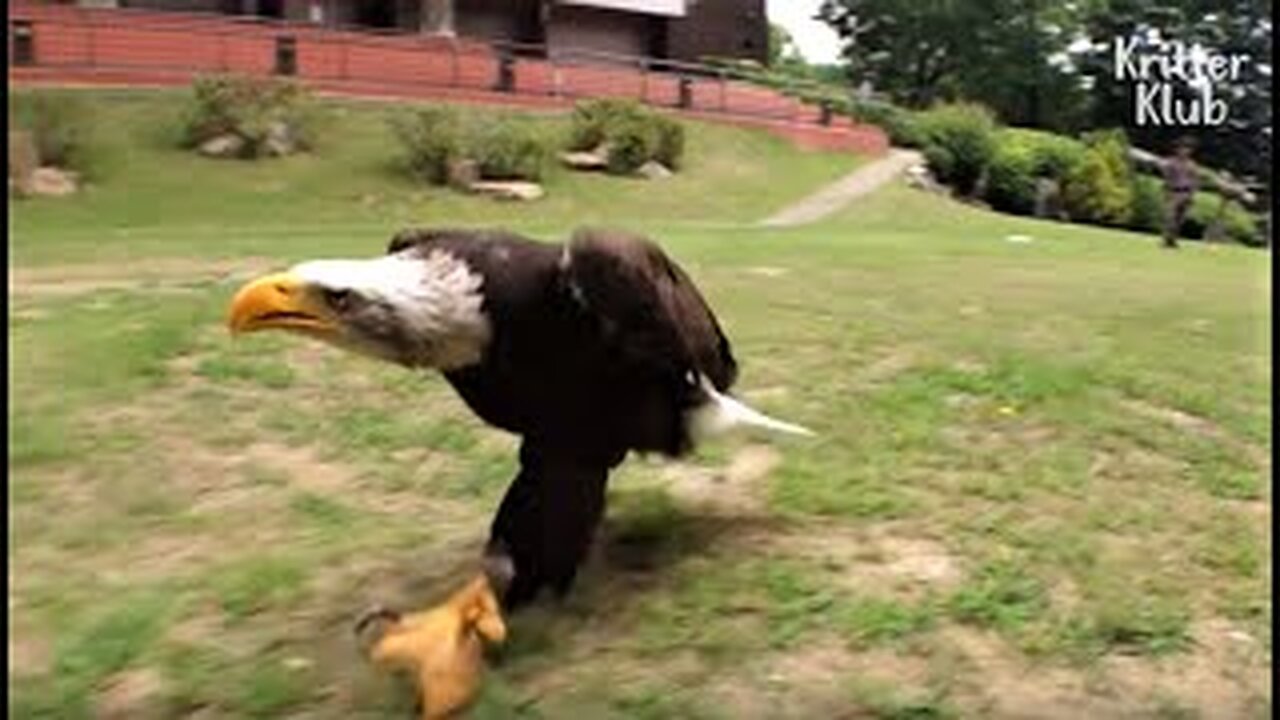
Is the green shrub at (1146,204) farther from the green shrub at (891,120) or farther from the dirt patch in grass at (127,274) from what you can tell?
the dirt patch in grass at (127,274)

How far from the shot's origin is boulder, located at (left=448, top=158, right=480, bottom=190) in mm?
19984

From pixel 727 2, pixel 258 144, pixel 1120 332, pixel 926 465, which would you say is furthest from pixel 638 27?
pixel 926 465

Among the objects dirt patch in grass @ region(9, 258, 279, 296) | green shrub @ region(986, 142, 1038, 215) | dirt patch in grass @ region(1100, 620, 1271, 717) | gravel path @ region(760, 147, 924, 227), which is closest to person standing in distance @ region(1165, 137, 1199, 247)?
gravel path @ region(760, 147, 924, 227)

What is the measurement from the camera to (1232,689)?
388 centimetres

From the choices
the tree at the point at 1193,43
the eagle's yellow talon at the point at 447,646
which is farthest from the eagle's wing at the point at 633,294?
the tree at the point at 1193,43

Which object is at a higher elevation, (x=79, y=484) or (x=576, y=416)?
(x=576, y=416)

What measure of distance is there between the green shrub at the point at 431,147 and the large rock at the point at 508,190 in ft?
1.54

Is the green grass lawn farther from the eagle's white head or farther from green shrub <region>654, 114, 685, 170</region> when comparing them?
green shrub <region>654, 114, 685, 170</region>

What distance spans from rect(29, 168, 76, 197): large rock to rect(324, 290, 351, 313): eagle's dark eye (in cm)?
1528

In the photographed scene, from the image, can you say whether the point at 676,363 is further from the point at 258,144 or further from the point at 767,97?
the point at 767,97

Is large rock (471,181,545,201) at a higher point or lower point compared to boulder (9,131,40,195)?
lower

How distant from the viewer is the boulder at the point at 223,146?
20.4 meters

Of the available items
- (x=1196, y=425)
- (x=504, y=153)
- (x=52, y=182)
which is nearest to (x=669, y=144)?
(x=504, y=153)

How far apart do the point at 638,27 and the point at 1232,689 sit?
31.6 meters
